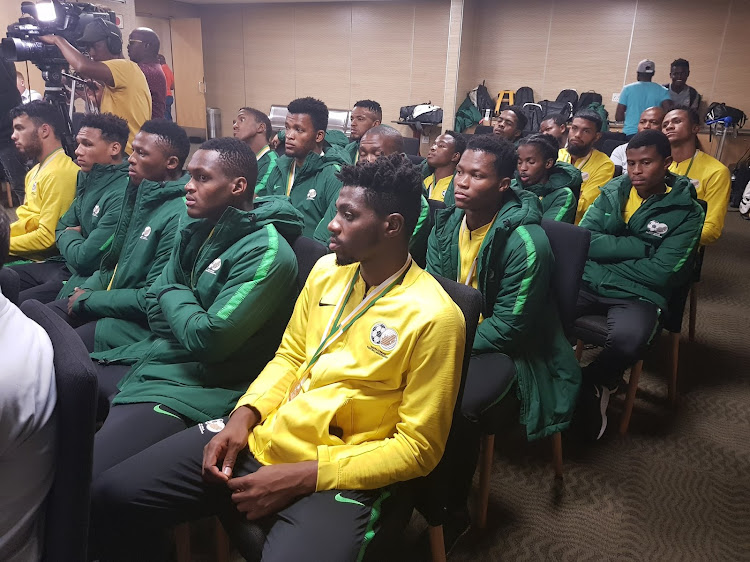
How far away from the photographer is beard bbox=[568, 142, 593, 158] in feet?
12.1

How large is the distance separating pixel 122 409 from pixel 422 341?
829 millimetres

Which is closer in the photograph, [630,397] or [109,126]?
[630,397]

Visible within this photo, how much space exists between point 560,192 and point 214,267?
1885 millimetres

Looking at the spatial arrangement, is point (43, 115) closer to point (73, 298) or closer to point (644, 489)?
point (73, 298)

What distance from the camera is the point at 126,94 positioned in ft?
11.3

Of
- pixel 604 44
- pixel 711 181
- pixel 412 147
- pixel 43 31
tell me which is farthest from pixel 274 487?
pixel 604 44

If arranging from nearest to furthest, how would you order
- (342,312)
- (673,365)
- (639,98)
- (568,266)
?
1. (342,312)
2. (568,266)
3. (673,365)
4. (639,98)

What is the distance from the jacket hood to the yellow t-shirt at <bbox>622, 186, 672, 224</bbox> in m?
0.27

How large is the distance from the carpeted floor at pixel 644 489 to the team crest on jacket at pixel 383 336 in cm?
87

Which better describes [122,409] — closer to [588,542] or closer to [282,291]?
[282,291]

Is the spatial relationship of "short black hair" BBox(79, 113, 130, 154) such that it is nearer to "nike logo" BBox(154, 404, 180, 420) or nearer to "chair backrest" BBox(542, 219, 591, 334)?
"nike logo" BBox(154, 404, 180, 420)

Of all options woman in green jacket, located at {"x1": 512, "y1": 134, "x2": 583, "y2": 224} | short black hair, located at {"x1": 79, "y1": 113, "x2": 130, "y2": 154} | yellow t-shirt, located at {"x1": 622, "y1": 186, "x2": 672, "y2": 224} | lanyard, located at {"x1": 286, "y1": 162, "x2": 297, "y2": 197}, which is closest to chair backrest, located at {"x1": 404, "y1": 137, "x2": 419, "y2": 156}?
lanyard, located at {"x1": 286, "y1": 162, "x2": 297, "y2": 197}

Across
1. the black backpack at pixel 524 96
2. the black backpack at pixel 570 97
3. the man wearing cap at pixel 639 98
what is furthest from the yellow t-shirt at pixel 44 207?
the black backpack at pixel 570 97

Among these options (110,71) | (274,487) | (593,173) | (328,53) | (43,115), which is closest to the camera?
(274,487)
